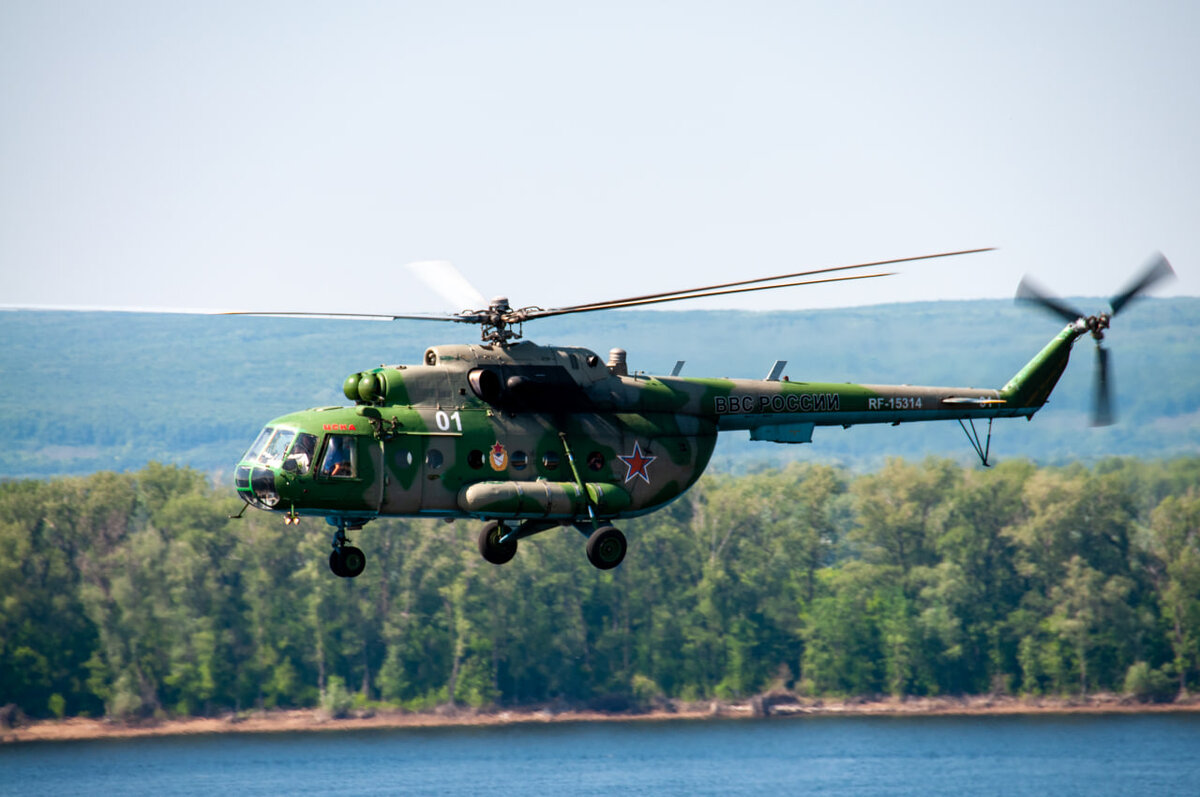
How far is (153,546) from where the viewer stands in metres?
120

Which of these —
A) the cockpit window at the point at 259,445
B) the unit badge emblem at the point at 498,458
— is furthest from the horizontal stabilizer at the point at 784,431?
the cockpit window at the point at 259,445

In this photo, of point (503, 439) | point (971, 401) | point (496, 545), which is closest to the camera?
point (503, 439)

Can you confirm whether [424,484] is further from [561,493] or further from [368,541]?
[368,541]

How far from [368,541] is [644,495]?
3532 inches

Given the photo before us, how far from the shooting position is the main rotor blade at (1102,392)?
39.6 meters

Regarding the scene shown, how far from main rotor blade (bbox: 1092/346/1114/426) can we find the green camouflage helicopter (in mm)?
8025

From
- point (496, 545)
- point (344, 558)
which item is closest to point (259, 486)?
point (344, 558)

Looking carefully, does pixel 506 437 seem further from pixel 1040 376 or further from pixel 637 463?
pixel 1040 376

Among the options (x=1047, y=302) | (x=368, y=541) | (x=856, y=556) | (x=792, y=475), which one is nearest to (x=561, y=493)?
(x=1047, y=302)

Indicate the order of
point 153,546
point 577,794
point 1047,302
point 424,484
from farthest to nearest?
point 153,546 < point 577,794 < point 1047,302 < point 424,484

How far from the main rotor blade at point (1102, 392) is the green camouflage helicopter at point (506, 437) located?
26.3 feet

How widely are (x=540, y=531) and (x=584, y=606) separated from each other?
95.2 metres

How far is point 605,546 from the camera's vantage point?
31859 mm

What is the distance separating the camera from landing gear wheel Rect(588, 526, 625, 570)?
1249 inches
